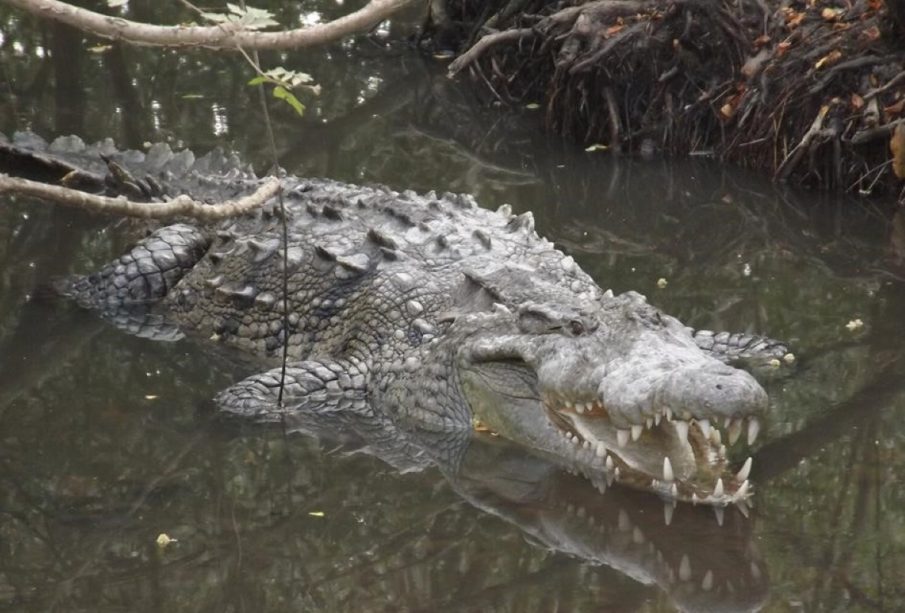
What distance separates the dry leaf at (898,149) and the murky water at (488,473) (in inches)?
14.3

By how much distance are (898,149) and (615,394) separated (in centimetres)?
477

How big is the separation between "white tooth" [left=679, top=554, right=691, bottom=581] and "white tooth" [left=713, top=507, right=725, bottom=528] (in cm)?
29

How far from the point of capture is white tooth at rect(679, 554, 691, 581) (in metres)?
5.20

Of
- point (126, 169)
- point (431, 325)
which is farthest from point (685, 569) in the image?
point (126, 169)

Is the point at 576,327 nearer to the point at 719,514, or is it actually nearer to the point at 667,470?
the point at 667,470

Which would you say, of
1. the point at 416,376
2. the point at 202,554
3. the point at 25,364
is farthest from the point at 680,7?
the point at 202,554

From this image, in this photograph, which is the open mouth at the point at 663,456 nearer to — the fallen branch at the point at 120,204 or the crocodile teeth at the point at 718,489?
the crocodile teeth at the point at 718,489

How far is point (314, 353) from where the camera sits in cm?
738

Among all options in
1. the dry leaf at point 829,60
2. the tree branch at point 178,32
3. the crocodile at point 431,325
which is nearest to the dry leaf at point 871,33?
the dry leaf at point 829,60

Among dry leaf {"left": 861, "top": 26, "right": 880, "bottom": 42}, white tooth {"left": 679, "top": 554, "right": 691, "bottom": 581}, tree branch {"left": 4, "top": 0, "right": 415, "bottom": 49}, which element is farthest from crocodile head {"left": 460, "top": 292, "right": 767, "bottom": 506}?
dry leaf {"left": 861, "top": 26, "right": 880, "bottom": 42}

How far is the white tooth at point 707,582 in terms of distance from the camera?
5.11 m

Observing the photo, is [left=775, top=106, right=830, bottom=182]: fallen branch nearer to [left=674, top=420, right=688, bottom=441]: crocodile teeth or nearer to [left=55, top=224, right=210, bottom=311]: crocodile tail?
[left=55, top=224, right=210, bottom=311]: crocodile tail

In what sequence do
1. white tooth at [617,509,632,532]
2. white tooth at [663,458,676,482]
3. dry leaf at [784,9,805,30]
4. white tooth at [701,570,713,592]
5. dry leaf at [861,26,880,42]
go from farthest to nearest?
dry leaf at [784,9,805,30], dry leaf at [861,26,880,42], white tooth at [617,509,632,532], white tooth at [663,458,676,482], white tooth at [701,570,713,592]

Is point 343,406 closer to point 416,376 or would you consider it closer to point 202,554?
point 416,376
